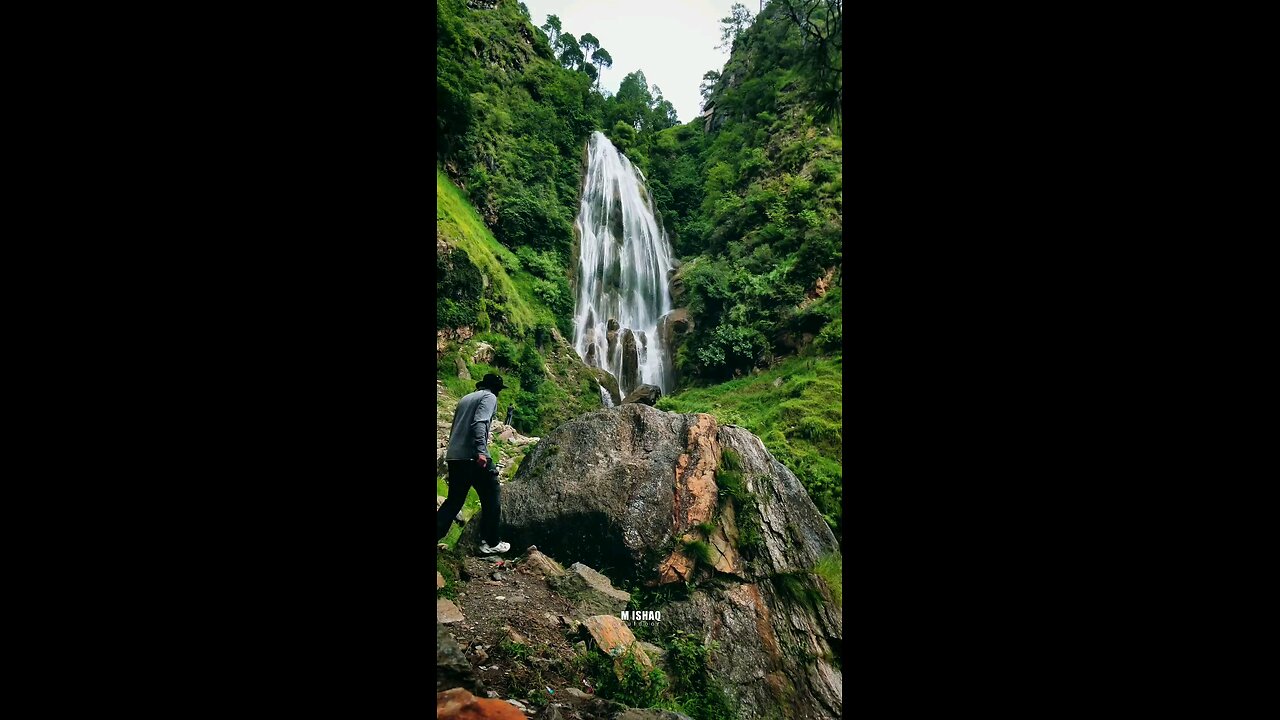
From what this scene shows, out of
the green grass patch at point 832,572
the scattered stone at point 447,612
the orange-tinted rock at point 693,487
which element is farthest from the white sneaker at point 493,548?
the green grass patch at point 832,572

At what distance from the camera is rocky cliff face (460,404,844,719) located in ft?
14.1

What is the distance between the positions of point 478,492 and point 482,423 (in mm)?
591

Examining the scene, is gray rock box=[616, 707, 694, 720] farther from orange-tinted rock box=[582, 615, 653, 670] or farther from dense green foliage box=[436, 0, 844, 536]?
dense green foliage box=[436, 0, 844, 536]

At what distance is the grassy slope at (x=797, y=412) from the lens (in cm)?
680

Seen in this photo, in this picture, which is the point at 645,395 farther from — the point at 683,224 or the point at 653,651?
the point at 683,224

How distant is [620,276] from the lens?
44.9ft

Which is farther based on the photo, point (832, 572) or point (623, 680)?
point (832, 572)

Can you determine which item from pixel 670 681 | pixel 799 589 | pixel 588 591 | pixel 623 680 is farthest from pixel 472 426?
pixel 799 589
